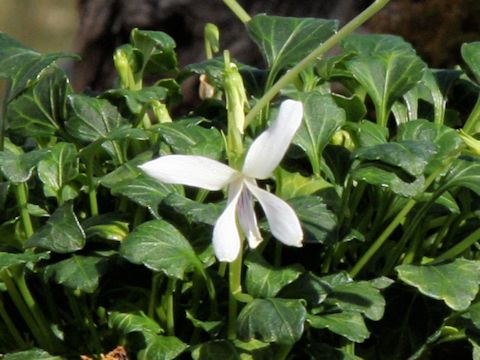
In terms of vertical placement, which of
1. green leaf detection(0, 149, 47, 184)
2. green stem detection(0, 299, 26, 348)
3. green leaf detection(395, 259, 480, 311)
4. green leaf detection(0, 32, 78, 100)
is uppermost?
green leaf detection(0, 32, 78, 100)

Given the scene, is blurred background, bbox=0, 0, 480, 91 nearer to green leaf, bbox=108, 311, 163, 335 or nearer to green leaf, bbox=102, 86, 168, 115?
green leaf, bbox=102, 86, 168, 115

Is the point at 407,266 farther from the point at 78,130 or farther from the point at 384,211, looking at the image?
the point at 78,130

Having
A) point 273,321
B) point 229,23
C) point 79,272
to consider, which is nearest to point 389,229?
point 273,321

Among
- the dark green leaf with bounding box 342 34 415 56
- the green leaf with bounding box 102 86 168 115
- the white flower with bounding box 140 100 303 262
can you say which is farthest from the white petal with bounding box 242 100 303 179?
the dark green leaf with bounding box 342 34 415 56

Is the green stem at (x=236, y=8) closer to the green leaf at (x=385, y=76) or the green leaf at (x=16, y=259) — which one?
the green leaf at (x=385, y=76)

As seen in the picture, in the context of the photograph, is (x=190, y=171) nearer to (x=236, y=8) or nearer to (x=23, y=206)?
(x=23, y=206)

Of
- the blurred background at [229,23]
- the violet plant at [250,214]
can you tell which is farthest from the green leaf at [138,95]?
the blurred background at [229,23]
